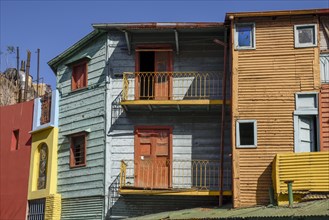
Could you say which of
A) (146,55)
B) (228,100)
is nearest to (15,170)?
(146,55)

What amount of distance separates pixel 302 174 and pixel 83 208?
27.6ft

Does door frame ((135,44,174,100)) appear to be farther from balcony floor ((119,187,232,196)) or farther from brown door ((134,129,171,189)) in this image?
balcony floor ((119,187,232,196))

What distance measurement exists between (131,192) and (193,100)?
13.0ft

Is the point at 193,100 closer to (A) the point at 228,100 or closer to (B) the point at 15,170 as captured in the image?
(A) the point at 228,100

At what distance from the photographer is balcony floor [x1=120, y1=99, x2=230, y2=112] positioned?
70.1 feet

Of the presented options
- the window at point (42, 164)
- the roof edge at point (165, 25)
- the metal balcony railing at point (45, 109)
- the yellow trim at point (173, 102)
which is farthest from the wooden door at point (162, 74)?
the window at point (42, 164)

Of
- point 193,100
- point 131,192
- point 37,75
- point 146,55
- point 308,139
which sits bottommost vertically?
point 131,192

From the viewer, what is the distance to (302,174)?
18.8 metres

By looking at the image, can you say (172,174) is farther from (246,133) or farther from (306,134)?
(306,134)

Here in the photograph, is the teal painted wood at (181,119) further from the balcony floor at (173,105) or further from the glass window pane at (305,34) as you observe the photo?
the glass window pane at (305,34)

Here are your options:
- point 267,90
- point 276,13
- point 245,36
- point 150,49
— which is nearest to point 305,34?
point 276,13

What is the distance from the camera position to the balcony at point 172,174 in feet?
70.8

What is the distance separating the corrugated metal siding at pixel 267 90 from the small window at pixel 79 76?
6.48m

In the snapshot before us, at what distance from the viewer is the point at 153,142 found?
22.2m
